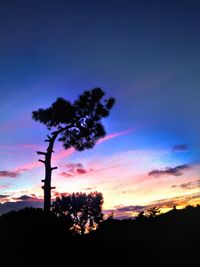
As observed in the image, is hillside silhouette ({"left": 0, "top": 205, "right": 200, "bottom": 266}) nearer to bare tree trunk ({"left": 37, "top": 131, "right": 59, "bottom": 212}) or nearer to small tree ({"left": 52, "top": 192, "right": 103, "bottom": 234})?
bare tree trunk ({"left": 37, "top": 131, "right": 59, "bottom": 212})

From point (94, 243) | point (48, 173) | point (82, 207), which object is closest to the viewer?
point (94, 243)

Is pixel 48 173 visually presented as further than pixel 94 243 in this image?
Yes

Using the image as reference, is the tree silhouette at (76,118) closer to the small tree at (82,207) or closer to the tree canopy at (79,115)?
the tree canopy at (79,115)

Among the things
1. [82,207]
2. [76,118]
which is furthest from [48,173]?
[82,207]

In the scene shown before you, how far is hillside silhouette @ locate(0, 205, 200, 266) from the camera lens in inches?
576

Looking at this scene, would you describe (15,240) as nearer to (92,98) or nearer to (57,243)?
(57,243)

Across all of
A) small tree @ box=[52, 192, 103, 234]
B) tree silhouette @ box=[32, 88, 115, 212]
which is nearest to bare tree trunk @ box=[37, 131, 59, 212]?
tree silhouette @ box=[32, 88, 115, 212]

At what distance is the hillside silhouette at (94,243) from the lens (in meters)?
14.6

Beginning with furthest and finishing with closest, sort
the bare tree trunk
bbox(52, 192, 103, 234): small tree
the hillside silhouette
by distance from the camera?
bbox(52, 192, 103, 234): small tree < the bare tree trunk < the hillside silhouette

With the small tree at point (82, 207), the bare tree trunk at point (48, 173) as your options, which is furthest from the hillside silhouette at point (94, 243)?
the small tree at point (82, 207)

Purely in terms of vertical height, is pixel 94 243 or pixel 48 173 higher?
pixel 48 173

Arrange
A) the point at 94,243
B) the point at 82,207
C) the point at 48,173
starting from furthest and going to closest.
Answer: the point at 82,207 → the point at 48,173 → the point at 94,243

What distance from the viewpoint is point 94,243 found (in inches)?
722

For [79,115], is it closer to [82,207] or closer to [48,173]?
[48,173]
